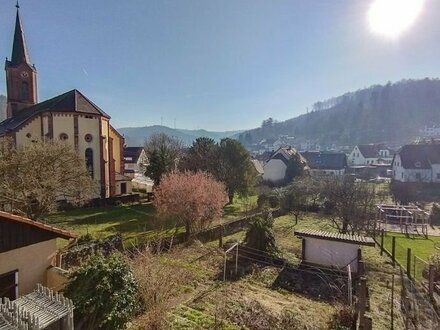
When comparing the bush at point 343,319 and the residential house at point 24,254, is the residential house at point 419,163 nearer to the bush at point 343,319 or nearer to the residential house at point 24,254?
the bush at point 343,319

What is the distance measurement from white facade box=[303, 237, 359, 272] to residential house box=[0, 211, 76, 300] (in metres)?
11.5

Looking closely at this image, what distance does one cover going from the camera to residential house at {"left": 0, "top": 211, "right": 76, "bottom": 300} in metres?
8.41

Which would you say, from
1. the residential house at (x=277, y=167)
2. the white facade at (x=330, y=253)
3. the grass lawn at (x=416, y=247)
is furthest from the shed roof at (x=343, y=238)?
the residential house at (x=277, y=167)

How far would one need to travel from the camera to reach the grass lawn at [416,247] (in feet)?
45.9

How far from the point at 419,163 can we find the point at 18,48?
65476mm

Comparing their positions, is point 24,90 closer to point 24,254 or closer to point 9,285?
point 24,254

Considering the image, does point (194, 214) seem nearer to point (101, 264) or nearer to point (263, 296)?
point (263, 296)

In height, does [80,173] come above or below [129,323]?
above

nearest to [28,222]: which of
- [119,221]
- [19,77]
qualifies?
[119,221]

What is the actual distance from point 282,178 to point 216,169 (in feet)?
70.1

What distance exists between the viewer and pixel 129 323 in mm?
8375

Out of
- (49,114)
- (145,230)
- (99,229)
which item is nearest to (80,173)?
(99,229)

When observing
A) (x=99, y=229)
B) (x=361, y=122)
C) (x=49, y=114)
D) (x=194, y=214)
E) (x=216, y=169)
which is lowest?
(x=99, y=229)

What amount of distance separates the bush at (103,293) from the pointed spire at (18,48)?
135 feet
